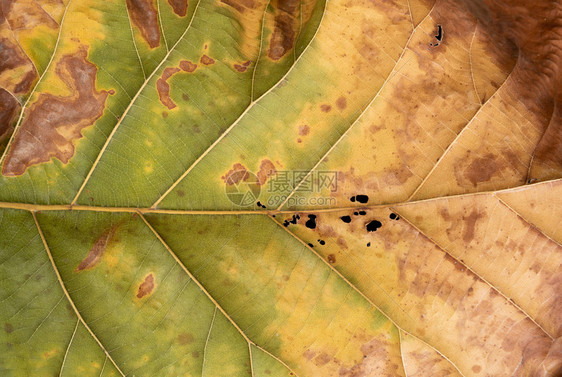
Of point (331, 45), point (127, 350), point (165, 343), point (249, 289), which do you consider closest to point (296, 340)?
point (249, 289)

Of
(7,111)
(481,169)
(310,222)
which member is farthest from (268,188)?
(7,111)

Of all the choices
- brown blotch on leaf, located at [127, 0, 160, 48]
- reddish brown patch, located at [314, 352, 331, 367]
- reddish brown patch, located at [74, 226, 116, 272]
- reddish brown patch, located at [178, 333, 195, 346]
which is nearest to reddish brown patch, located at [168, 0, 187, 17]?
brown blotch on leaf, located at [127, 0, 160, 48]

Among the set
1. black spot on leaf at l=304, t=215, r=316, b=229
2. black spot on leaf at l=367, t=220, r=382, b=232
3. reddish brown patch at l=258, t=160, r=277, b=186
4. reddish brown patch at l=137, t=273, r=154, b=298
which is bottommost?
reddish brown patch at l=137, t=273, r=154, b=298

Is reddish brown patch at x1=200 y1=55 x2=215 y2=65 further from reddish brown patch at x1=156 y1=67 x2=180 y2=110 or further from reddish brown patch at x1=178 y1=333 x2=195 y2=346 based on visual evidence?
reddish brown patch at x1=178 y1=333 x2=195 y2=346

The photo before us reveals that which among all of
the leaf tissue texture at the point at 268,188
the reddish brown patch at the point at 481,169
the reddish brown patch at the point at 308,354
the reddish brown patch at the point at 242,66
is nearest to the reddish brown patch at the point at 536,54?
the leaf tissue texture at the point at 268,188

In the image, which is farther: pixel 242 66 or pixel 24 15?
pixel 242 66

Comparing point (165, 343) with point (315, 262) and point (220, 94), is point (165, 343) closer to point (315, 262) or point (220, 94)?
point (315, 262)

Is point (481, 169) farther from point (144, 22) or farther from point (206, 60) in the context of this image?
point (144, 22)
